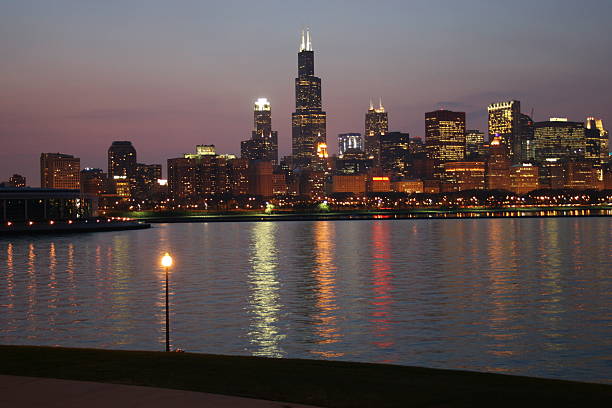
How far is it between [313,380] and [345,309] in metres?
24.8

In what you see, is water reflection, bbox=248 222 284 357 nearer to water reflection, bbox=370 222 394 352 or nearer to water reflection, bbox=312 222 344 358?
water reflection, bbox=312 222 344 358

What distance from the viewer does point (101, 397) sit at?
1526 centimetres

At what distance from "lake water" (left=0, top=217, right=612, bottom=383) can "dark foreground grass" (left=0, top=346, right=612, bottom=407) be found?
317 inches

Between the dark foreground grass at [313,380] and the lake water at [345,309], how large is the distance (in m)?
8.04

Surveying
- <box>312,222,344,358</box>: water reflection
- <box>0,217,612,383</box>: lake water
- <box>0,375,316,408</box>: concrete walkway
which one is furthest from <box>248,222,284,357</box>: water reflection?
<box>0,375,316,408</box>: concrete walkway

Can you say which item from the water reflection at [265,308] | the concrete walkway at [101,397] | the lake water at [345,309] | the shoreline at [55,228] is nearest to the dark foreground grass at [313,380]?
the concrete walkway at [101,397]

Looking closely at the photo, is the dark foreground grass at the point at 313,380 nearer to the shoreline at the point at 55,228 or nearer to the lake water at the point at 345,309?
the lake water at the point at 345,309

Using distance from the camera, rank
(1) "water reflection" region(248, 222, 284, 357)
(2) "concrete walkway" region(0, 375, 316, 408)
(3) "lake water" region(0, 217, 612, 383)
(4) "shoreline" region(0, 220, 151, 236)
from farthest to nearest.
Result: (4) "shoreline" region(0, 220, 151, 236)
(1) "water reflection" region(248, 222, 284, 357)
(3) "lake water" region(0, 217, 612, 383)
(2) "concrete walkway" region(0, 375, 316, 408)

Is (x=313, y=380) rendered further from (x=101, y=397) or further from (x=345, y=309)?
(x=345, y=309)

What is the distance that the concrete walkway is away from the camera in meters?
14.6

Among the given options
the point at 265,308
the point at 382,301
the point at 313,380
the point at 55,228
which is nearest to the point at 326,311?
the point at 265,308

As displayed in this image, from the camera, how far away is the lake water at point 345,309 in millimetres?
29750

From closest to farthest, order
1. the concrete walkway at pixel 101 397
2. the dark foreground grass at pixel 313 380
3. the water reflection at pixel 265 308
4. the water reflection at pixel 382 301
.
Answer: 1. the concrete walkway at pixel 101 397
2. the dark foreground grass at pixel 313 380
3. the water reflection at pixel 265 308
4. the water reflection at pixel 382 301

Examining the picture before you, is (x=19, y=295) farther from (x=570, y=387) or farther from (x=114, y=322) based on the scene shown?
(x=570, y=387)
